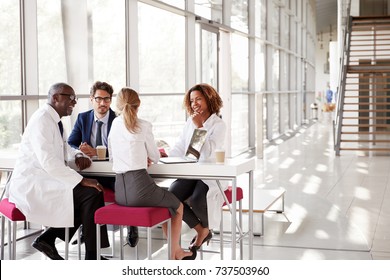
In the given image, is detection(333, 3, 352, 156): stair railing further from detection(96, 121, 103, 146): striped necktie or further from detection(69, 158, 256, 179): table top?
detection(69, 158, 256, 179): table top

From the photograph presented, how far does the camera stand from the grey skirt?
4.32 m

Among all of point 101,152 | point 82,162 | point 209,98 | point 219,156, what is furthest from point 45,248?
point 209,98

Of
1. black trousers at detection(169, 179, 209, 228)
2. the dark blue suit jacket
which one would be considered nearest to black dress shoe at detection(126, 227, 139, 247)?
black trousers at detection(169, 179, 209, 228)

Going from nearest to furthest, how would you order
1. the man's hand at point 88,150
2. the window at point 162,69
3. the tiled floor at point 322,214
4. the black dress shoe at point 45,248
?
the black dress shoe at point 45,248
the man's hand at point 88,150
the tiled floor at point 322,214
the window at point 162,69

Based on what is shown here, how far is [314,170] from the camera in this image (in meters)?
10.9

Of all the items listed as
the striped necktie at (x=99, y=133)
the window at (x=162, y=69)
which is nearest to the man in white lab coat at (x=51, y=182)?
the striped necktie at (x=99, y=133)

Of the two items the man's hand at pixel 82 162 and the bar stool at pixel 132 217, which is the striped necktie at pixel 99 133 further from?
the bar stool at pixel 132 217

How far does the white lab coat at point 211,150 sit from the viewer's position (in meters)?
4.92

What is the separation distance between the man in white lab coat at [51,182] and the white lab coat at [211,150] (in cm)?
86

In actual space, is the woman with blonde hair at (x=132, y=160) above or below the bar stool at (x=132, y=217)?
above

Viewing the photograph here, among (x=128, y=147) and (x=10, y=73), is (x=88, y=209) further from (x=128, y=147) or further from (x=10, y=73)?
(x=10, y=73)

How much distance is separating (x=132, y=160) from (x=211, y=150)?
2.85 ft
